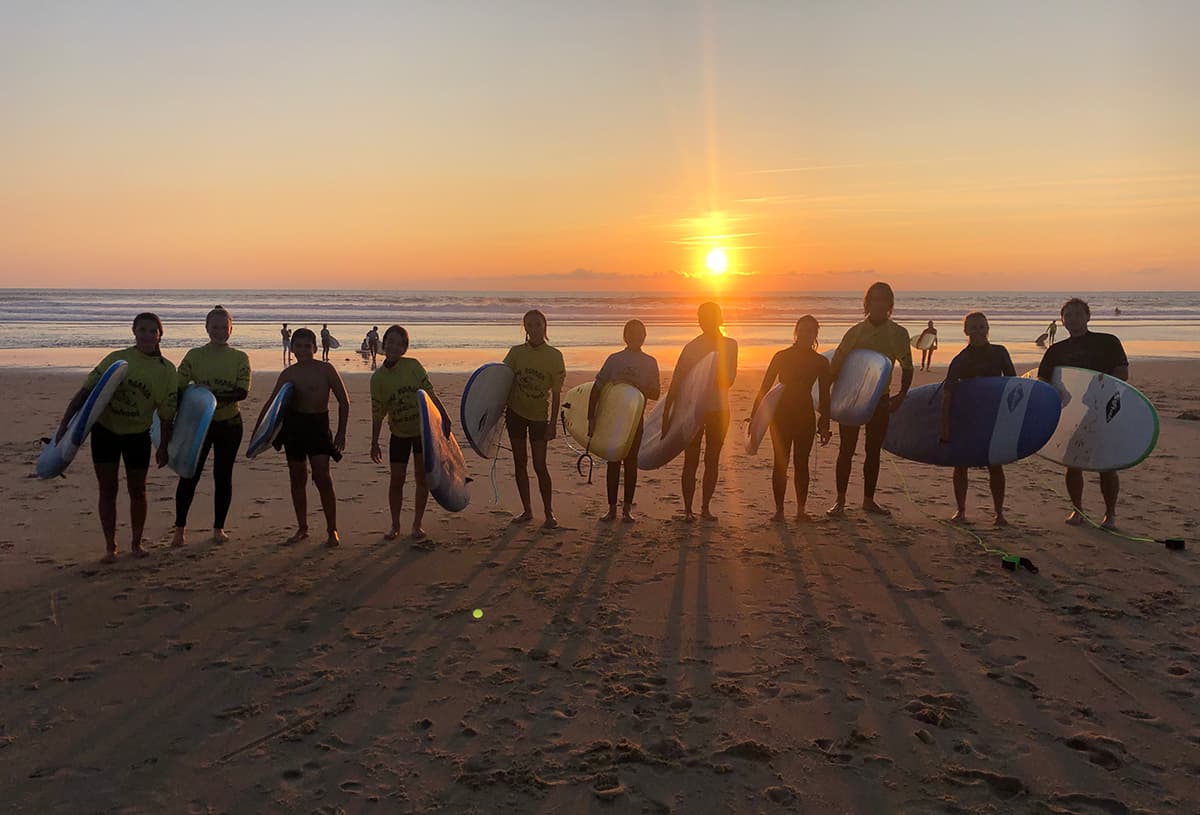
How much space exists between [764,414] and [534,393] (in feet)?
5.82

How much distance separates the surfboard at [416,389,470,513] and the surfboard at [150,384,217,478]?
1.38 meters

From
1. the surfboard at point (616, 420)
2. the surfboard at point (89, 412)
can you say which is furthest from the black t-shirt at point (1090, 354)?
the surfboard at point (89, 412)

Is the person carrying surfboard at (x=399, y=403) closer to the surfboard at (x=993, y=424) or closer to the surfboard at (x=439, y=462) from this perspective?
the surfboard at (x=439, y=462)

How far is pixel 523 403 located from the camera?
19.7 ft

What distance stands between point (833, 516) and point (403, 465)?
→ 134 inches

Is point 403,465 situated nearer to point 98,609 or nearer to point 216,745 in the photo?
point 98,609

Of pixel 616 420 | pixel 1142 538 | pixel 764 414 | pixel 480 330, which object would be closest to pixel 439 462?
pixel 616 420

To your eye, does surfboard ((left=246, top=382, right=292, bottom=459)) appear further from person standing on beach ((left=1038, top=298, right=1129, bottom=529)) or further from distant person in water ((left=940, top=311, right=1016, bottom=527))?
person standing on beach ((left=1038, top=298, right=1129, bottom=529))

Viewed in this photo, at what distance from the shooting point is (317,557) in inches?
212

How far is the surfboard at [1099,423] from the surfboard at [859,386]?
130 cm

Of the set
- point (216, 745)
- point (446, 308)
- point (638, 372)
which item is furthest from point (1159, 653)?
point (446, 308)

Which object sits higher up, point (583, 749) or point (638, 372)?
point (638, 372)

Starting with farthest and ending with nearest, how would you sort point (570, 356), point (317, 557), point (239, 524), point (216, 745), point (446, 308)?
point (446, 308)
point (570, 356)
point (239, 524)
point (317, 557)
point (216, 745)

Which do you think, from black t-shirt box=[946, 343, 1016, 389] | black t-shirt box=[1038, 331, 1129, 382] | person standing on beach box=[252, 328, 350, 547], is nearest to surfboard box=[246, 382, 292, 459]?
person standing on beach box=[252, 328, 350, 547]
